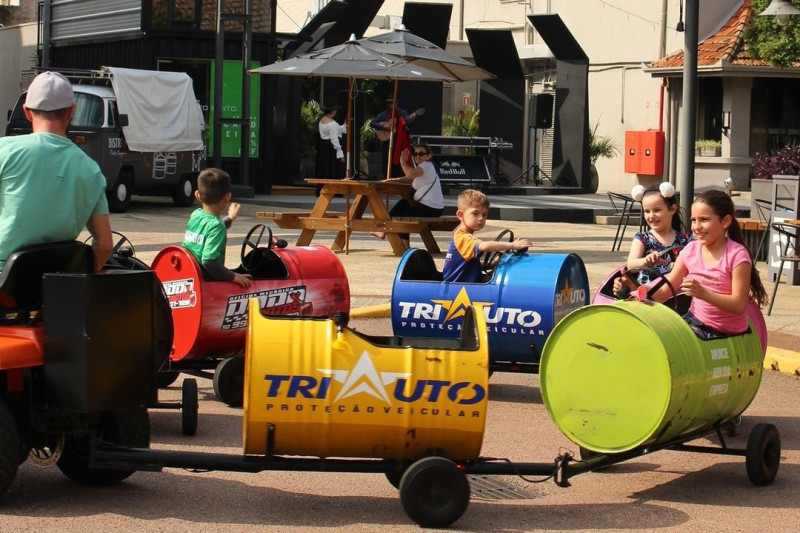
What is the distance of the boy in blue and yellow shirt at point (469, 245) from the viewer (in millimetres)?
8914

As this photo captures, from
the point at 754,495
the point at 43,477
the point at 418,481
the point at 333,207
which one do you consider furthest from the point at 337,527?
the point at 333,207

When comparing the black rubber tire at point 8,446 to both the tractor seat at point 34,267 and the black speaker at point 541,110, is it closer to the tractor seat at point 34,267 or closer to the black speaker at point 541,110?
the tractor seat at point 34,267

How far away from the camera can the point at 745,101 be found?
30.9 metres

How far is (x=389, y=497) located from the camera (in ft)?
20.5

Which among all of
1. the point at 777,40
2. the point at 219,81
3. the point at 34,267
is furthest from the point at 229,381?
the point at 219,81

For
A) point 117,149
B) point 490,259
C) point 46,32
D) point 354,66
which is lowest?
point 490,259

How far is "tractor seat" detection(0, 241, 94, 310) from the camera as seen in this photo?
5727 millimetres

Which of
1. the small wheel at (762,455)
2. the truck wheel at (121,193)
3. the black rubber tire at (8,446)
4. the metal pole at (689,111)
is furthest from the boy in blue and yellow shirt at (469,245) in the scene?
the truck wheel at (121,193)

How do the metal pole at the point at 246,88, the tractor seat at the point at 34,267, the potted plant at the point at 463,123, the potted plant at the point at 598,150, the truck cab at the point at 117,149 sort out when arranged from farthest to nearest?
the potted plant at the point at 463,123 < the potted plant at the point at 598,150 < the metal pole at the point at 246,88 < the truck cab at the point at 117,149 < the tractor seat at the point at 34,267

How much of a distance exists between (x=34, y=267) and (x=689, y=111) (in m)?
9.58

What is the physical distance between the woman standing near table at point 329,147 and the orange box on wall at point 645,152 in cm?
748

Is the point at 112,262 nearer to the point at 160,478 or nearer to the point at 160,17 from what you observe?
the point at 160,478

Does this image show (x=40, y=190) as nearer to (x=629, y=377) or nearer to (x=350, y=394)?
(x=350, y=394)

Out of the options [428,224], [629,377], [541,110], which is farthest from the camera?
[541,110]
